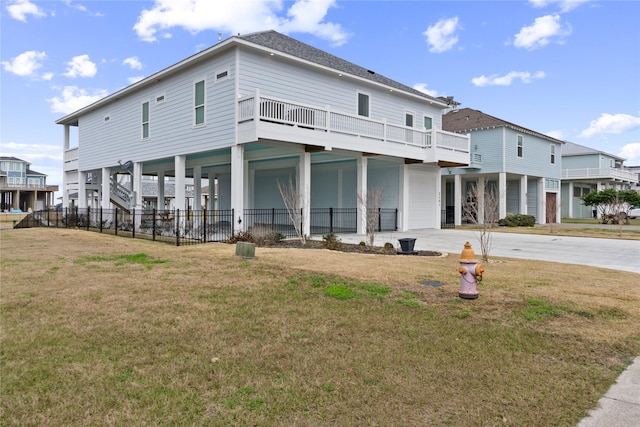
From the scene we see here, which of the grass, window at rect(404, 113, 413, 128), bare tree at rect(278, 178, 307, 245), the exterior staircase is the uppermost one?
window at rect(404, 113, 413, 128)

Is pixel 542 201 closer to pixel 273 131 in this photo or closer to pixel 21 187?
pixel 273 131

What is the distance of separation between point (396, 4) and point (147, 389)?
14978 millimetres

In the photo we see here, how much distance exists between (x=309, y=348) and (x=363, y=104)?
681 inches

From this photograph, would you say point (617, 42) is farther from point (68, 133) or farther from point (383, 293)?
point (68, 133)

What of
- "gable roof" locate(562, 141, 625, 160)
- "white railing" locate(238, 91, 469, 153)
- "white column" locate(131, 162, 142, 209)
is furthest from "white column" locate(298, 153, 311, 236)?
"gable roof" locate(562, 141, 625, 160)

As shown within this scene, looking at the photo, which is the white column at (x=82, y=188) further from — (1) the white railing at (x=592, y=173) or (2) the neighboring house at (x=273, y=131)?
(1) the white railing at (x=592, y=173)

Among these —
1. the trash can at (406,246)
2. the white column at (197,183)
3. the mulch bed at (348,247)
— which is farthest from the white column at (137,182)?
the trash can at (406,246)

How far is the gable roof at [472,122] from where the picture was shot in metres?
29.7

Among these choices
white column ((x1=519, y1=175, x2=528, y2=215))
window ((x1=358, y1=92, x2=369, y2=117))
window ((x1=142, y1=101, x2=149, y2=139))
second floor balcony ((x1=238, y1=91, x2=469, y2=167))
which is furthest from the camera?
white column ((x1=519, y1=175, x2=528, y2=215))

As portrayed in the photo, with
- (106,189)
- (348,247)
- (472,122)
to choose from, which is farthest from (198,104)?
(472,122)

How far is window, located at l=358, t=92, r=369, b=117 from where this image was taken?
19.8 meters

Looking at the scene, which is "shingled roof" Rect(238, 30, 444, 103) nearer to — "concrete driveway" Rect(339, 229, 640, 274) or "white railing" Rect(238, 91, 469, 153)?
"white railing" Rect(238, 91, 469, 153)

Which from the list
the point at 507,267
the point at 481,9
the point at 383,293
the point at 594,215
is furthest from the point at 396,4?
the point at 594,215

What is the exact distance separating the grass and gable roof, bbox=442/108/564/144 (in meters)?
24.0
